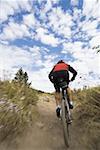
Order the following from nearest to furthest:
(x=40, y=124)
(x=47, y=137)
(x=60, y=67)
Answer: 1. (x=60, y=67)
2. (x=47, y=137)
3. (x=40, y=124)

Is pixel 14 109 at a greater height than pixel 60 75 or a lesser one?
lesser

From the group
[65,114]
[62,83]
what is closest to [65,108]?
[65,114]

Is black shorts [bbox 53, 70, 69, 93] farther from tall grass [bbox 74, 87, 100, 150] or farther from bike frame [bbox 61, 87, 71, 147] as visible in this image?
tall grass [bbox 74, 87, 100, 150]

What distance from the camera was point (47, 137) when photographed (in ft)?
27.9

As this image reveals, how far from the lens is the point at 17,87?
9828mm

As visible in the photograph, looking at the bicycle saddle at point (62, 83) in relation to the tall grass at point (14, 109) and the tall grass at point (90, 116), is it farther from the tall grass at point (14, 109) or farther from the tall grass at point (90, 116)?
the tall grass at point (14, 109)

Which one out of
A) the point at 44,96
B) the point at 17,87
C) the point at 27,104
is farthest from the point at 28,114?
the point at 44,96

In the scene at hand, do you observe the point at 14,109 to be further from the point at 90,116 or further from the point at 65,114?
the point at 90,116

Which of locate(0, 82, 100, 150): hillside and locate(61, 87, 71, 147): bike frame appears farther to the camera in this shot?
locate(0, 82, 100, 150): hillside

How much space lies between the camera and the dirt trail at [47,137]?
317 inches

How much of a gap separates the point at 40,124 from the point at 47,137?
0.68 metres

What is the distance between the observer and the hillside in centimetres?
812

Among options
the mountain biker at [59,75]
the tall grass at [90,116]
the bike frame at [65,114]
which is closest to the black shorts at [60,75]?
the mountain biker at [59,75]

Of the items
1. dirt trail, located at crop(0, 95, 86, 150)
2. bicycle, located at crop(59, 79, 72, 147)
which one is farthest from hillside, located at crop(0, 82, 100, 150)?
bicycle, located at crop(59, 79, 72, 147)
